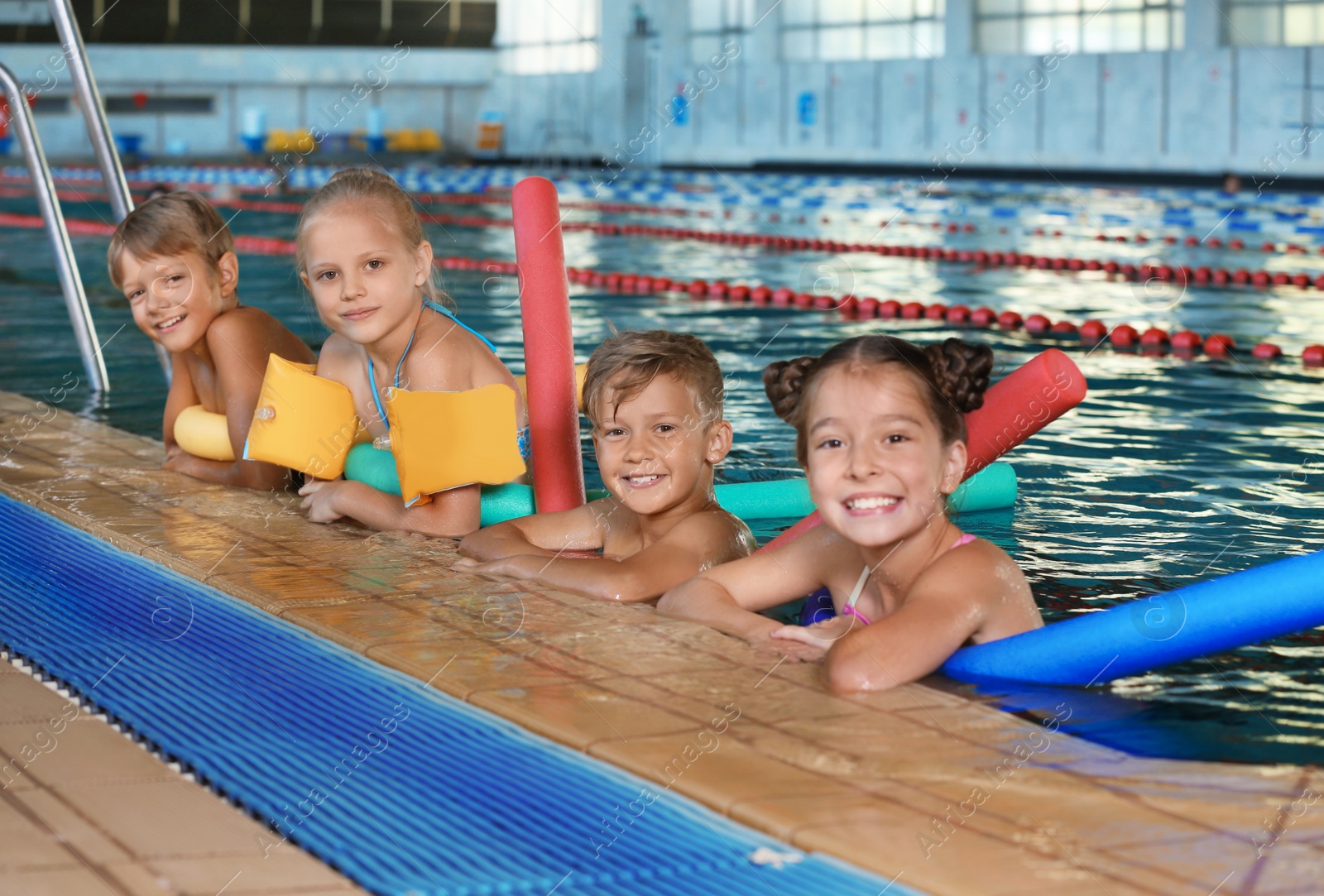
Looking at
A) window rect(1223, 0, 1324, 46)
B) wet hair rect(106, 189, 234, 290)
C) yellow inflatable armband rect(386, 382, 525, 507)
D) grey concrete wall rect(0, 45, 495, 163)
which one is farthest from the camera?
grey concrete wall rect(0, 45, 495, 163)

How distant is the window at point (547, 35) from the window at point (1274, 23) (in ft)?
37.4

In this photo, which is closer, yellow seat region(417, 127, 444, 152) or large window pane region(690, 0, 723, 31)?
large window pane region(690, 0, 723, 31)

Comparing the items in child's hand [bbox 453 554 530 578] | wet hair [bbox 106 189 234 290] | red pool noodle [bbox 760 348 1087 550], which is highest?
wet hair [bbox 106 189 234 290]

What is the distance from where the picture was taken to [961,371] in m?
2.59

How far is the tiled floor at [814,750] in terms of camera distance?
179 centimetres

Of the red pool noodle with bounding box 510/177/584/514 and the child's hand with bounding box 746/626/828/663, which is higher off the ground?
the red pool noodle with bounding box 510/177/584/514

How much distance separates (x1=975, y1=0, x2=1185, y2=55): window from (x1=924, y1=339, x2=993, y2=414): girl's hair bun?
18.0 meters

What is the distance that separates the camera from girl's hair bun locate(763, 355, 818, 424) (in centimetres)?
272

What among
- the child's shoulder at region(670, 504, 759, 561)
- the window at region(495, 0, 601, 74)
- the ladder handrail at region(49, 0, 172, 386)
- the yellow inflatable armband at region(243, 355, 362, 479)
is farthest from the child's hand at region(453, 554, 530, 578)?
the window at region(495, 0, 601, 74)

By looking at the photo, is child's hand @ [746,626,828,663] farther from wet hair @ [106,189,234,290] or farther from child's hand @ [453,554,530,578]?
wet hair @ [106,189,234,290]

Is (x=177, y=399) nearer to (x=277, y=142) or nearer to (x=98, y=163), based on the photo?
(x=98, y=163)

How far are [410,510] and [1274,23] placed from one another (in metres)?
17.5

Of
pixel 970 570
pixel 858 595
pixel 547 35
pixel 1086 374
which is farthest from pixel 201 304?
pixel 547 35

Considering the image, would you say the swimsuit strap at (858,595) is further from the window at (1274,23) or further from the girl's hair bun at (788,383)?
the window at (1274,23)
